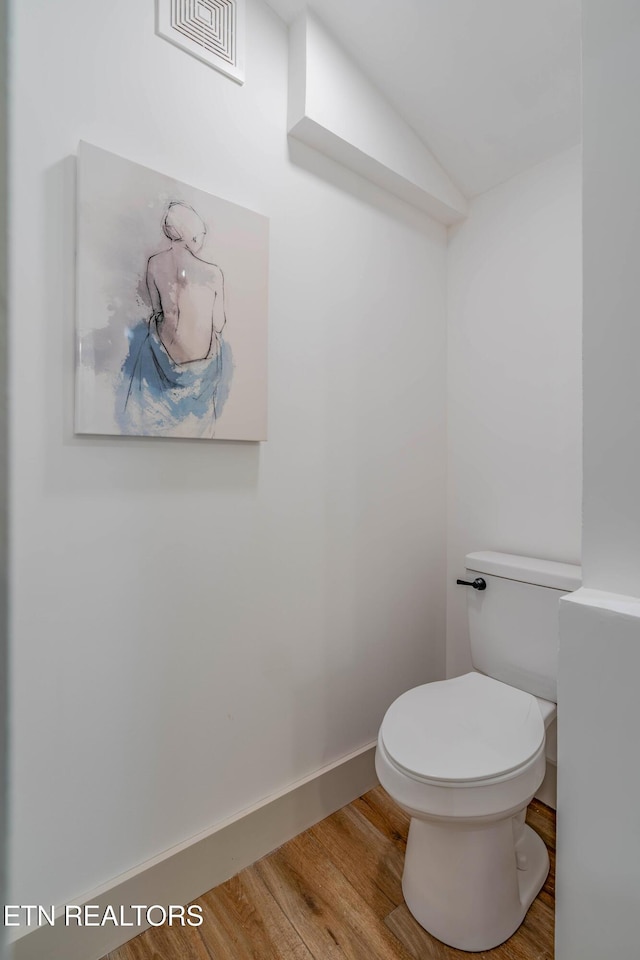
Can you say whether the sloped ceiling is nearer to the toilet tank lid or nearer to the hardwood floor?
the toilet tank lid

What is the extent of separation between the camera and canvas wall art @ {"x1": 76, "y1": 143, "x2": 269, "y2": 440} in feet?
3.21

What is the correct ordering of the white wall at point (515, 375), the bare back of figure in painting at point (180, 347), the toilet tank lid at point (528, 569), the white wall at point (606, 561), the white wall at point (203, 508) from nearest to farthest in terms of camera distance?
the white wall at point (606, 561) → the white wall at point (203, 508) → the bare back of figure in painting at point (180, 347) → the toilet tank lid at point (528, 569) → the white wall at point (515, 375)

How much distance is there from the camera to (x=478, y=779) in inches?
38.4

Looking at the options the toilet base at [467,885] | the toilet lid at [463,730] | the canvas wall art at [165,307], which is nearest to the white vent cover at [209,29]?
the canvas wall art at [165,307]

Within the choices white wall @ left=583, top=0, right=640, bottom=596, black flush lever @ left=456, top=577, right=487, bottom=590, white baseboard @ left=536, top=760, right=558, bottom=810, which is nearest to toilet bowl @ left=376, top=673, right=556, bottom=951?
white baseboard @ left=536, top=760, right=558, bottom=810

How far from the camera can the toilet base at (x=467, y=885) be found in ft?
3.45

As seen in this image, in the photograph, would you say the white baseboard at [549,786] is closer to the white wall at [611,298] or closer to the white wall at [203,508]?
the white wall at [203,508]

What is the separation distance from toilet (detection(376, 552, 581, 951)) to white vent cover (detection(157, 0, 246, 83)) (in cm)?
162

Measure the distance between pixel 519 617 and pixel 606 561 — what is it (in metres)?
0.66

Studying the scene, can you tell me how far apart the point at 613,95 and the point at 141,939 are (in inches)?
78.1

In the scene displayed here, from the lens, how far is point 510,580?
1.44 meters

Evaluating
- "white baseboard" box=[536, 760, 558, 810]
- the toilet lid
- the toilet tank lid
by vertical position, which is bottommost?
"white baseboard" box=[536, 760, 558, 810]

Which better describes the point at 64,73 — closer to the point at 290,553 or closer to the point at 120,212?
the point at 120,212

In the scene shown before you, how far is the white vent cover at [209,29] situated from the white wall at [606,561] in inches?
32.4
